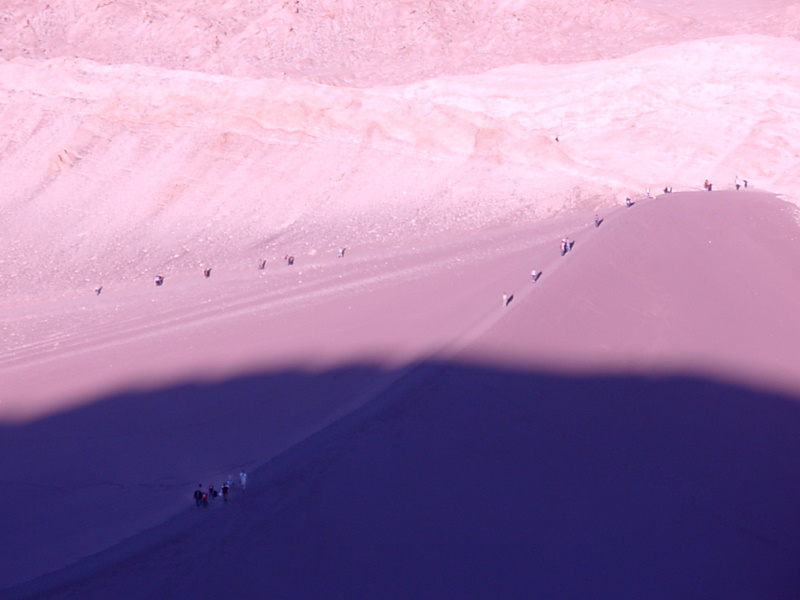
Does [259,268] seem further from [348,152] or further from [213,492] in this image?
[213,492]

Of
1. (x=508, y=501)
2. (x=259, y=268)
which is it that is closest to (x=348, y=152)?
(x=259, y=268)

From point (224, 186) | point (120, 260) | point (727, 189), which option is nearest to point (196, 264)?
point (120, 260)

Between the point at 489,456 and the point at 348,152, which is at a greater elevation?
the point at 348,152

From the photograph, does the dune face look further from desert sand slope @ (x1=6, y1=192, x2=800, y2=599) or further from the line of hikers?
the line of hikers

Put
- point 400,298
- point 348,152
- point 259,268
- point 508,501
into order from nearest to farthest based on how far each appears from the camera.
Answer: point 508,501, point 400,298, point 259,268, point 348,152

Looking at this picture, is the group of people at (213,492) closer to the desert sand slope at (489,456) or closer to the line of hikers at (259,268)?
the desert sand slope at (489,456)

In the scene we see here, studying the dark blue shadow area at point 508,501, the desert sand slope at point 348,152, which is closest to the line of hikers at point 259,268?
the desert sand slope at point 348,152

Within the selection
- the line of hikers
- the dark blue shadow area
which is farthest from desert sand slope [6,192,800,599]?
the line of hikers
